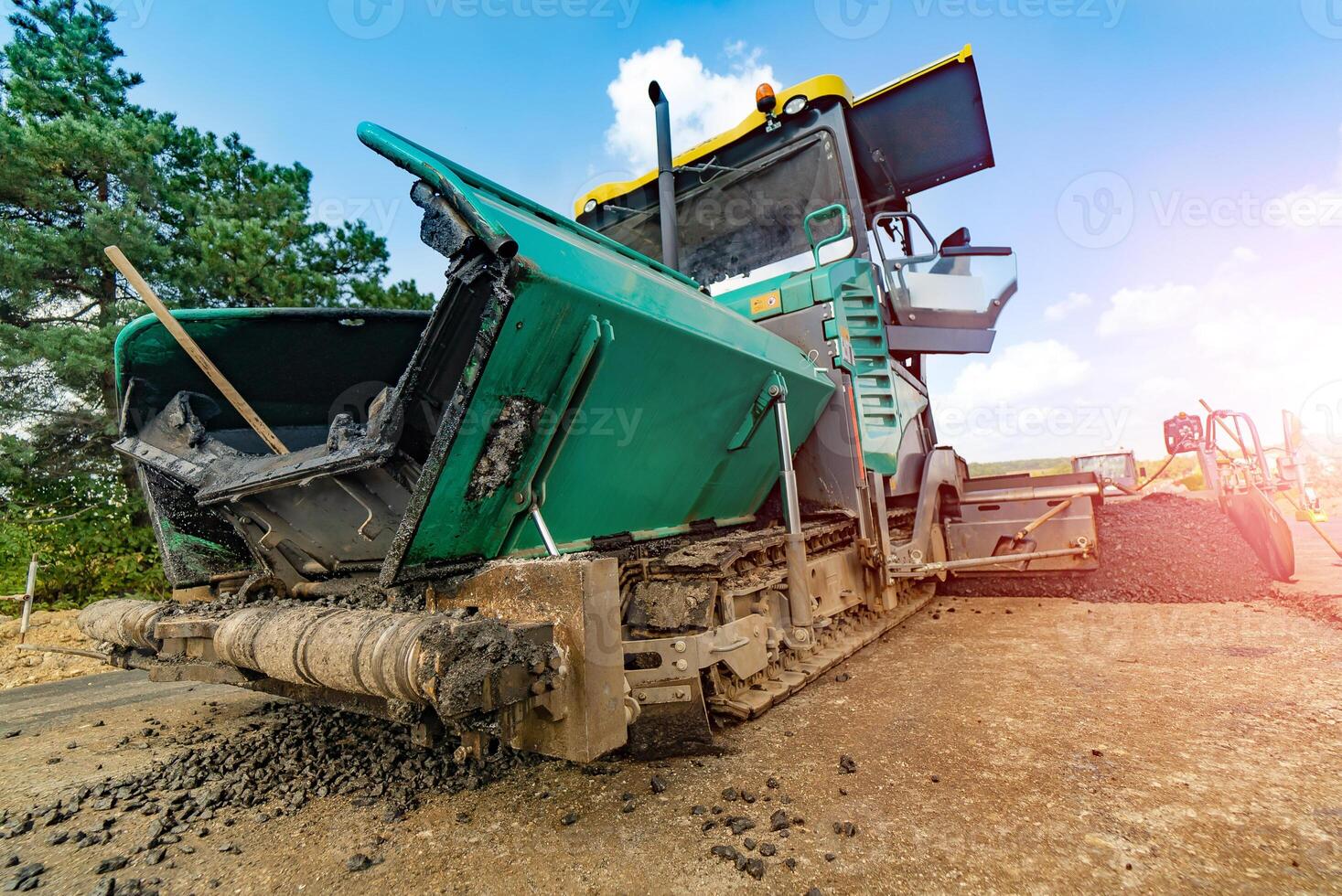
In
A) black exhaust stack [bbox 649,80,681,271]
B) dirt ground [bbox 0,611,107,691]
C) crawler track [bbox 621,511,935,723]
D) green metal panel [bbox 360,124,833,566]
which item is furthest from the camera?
dirt ground [bbox 0,611,107,691]

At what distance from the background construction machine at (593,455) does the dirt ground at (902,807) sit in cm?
37

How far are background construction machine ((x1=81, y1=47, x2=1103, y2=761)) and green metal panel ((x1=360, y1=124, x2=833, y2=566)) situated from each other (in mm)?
12

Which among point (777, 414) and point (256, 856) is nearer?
point (256, 856)

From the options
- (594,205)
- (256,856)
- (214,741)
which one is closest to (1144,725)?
(256,856)

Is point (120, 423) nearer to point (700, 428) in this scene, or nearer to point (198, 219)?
point (700, 428)

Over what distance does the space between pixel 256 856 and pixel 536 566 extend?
132 cm

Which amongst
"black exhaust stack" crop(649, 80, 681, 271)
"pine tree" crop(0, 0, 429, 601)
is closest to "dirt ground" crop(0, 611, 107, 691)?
"pine tree" crop(0, 0, 429, 601)

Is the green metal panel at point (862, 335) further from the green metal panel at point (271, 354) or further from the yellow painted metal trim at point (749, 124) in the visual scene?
the green metal panel at point (271, 354)

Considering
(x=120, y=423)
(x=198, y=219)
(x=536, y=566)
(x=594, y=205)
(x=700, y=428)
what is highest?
(x=198, y=219)

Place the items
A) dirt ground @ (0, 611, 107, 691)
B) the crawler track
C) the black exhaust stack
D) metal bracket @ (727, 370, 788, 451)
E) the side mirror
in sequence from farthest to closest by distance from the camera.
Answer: dirt ground @ (0, 611, 107, 691) < the side mirror < the black exhaust stack < metal bracket @ (727, 370, 788, 451) < the crawler track

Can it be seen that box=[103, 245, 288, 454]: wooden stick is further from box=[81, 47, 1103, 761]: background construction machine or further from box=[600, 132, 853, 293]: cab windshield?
box=[600, 132, 853, 293]: cab windshield

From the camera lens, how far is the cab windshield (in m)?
4.50

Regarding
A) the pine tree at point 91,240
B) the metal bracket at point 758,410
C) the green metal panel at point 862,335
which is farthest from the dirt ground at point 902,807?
the pine tree at point 91,240

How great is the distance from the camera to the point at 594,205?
5199 mm
